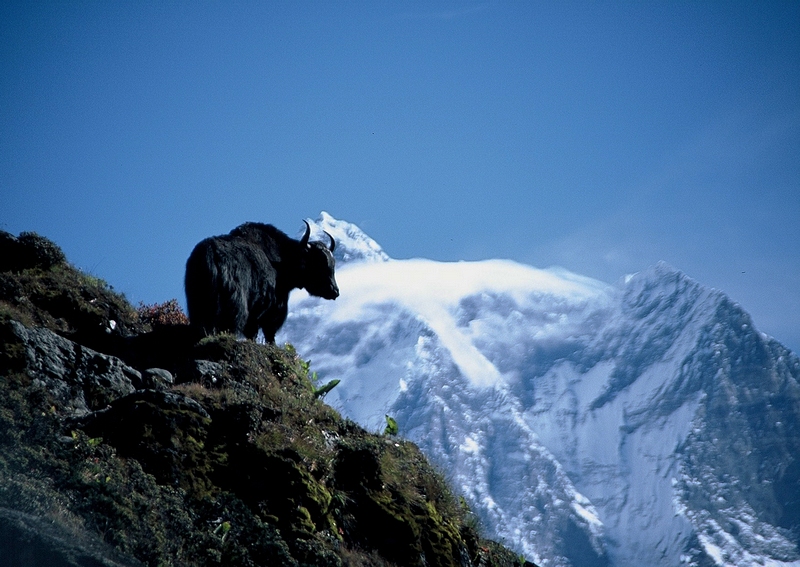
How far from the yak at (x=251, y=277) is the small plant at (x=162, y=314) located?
1.45 meters

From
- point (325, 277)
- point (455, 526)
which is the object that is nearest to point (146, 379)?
point (455, 526)

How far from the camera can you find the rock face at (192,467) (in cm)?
813

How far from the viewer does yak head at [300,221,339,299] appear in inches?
764

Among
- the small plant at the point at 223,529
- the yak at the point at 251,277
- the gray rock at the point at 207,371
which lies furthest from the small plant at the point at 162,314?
the small plant at the point at 223,529

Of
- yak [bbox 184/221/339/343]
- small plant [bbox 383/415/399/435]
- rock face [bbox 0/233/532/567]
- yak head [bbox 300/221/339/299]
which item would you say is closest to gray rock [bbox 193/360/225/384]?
rock face [bbox 0/233/532/567]

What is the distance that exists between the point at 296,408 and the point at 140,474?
11.4ft

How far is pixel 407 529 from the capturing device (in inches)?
440

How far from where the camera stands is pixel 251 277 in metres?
16.5

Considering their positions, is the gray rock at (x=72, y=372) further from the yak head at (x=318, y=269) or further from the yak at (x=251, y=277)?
the yak head at (x=318, y=269)

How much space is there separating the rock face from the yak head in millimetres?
5095

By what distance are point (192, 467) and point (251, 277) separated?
722cm

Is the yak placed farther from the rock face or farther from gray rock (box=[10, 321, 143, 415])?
gray rock (box=[10, 321, 143, 415])

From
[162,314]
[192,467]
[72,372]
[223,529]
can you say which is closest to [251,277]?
[162,314]

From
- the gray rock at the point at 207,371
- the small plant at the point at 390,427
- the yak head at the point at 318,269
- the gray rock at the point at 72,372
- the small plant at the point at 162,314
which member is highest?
Result: the yak head at the point at 318,269
